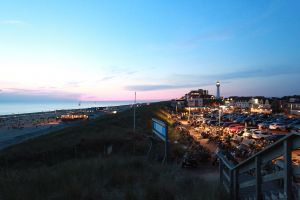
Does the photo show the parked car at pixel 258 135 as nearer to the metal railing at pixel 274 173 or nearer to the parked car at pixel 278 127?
the parked car at pixel 278 127

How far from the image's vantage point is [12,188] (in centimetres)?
789

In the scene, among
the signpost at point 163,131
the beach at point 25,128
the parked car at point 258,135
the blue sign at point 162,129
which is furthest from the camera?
the beach at point 25,128

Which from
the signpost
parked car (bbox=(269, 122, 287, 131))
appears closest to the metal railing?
the signpost

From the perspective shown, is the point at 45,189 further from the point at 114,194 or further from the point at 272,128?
the point at 272,128

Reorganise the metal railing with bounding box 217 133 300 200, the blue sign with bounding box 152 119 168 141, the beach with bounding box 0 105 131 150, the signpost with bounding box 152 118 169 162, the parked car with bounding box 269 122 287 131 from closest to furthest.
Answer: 1. the metal railing with bounding box 217 133 300 200
2. the signpost with bounding box 152 118 169 162
3. the blue sign with bounding box 152 119 168 141
4. the parked car with bounding box 269 122 287 131
5. the beach with bounding box 0 105 131 150

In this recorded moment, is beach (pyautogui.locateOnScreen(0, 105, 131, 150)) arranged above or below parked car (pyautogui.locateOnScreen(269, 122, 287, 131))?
below

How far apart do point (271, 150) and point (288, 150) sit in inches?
29.1

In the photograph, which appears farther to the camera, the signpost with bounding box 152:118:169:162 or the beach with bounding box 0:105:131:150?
the beach with bounding box 0:105:131:150

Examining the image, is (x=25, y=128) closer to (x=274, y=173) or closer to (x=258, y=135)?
(x=258, y=135)

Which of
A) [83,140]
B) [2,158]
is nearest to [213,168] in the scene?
[83,140]

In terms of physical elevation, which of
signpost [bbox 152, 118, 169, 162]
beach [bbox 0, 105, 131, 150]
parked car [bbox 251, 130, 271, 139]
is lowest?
beach [bbox 0, 105, 131, 150]

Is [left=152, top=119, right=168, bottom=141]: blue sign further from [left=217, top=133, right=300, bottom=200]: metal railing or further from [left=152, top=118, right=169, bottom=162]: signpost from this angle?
[left=217, top=133, right=300, bottom=200]: metal railing

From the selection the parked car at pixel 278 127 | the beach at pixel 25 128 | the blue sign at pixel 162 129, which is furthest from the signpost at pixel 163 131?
the parked car at pixel 278 127

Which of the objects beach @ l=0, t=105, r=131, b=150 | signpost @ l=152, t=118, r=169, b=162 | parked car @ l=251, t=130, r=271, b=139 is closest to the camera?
signpost @ l=152, t=118, r=169, b=162
